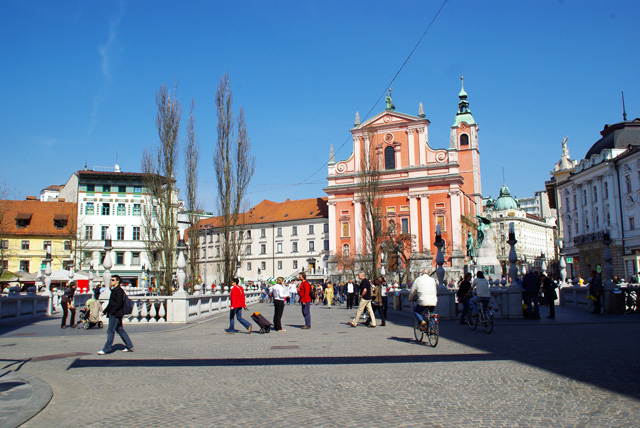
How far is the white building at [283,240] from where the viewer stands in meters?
83.4

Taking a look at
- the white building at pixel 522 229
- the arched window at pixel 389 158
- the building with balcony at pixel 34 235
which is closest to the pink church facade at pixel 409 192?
the arched window at pixel 389 158

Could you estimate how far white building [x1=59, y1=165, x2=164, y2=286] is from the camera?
210 feet

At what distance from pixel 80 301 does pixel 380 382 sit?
75.1 feet

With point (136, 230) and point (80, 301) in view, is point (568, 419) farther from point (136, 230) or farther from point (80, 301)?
point (136, 230)

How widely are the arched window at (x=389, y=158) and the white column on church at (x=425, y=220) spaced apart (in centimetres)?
571

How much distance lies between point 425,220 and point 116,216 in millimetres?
35882

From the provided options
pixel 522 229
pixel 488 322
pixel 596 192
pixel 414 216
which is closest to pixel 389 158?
pixel 414 216

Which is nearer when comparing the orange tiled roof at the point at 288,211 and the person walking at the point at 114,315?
the person walking at the point at 114,315

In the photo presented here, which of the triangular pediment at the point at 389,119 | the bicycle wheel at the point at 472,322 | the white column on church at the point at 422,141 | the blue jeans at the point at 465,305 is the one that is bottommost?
the bicycle wheel at the point at 472,322

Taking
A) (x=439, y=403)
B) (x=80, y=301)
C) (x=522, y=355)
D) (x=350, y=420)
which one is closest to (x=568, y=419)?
(x=439, y=403)

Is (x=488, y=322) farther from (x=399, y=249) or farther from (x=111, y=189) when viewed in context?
(x=111, y=189)

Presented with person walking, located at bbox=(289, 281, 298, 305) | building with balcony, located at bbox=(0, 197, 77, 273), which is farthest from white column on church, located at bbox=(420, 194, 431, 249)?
building with balcony, located at bbox=(0, 197, 77, 273)

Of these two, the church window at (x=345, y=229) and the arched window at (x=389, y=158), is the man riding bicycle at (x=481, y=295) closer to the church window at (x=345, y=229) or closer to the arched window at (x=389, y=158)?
the arched window at (x=389, y=158)

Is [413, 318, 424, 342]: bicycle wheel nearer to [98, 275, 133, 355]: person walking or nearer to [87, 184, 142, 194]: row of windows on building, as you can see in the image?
[98, 275, 133, 355]: person walking
